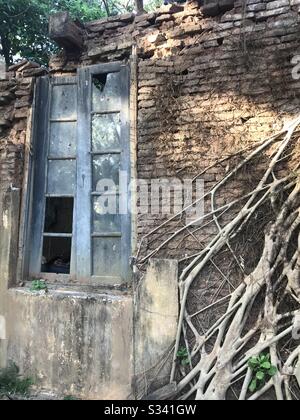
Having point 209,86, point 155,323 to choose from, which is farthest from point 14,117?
point 155,323

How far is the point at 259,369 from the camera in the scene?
2896mm

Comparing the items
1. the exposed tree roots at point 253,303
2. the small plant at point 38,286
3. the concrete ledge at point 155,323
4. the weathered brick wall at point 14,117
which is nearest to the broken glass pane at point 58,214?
the weathered brick wall at point 14,117

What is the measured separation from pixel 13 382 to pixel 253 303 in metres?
2.40

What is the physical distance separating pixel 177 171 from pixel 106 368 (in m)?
1.87

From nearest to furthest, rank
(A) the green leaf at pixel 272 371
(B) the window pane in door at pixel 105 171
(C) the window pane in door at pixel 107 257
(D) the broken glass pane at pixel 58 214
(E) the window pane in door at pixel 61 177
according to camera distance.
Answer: (A) the green leaf at pixel 272 371 < (C) the window pane in door at pixel 107 257 < (B) the window pane in door at pixel 105 171 < (E) the window pane in door at pixel 61 177 < (D) the broken glass pane at pixel 58 214

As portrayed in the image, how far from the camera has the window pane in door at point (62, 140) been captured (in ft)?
13.9

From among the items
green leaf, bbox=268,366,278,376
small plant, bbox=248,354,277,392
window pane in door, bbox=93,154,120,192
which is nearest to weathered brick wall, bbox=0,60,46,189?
window pane in door, bbox=93,154,120,192

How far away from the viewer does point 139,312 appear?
3.40 metres

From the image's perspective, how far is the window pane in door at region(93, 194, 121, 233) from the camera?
394 cm

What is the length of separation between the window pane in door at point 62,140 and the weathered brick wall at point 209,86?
2.88ft

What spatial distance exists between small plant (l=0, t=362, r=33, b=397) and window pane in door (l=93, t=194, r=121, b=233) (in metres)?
1.56

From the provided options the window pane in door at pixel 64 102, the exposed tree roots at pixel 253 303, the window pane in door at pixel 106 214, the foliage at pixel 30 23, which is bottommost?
the exposed tree roots at pixel 253 303

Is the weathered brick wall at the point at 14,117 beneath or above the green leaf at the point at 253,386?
above

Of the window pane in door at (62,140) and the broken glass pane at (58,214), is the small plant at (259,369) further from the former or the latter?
the window pane in door at (62,140)
